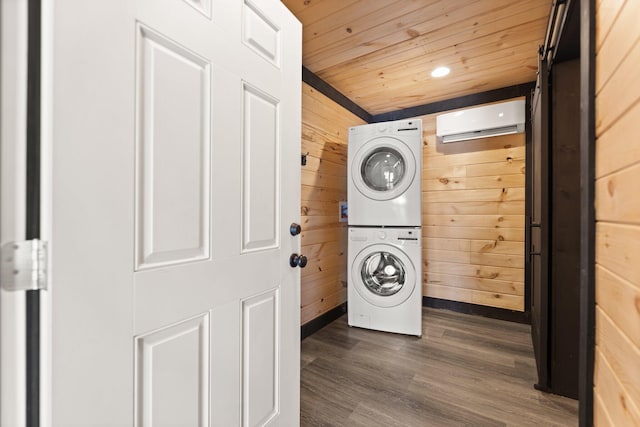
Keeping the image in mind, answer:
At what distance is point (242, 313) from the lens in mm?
998

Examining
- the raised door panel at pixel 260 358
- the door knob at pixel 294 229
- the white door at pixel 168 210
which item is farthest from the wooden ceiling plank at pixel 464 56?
the raised door panel at pixel 260 358

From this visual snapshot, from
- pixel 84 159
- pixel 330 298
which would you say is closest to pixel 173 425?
pixel 84 159

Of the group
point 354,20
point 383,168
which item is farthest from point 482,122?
point 354,20

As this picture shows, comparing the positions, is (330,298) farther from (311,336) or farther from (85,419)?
(85,419)

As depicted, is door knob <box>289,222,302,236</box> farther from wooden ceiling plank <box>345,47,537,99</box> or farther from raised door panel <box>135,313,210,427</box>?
wooden ceiling plank <box>345,47,537,99</box>

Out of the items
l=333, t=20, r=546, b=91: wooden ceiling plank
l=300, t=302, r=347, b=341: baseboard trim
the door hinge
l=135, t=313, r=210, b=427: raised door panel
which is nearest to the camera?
the door hinge

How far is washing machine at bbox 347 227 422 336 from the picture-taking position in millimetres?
Result: 2434

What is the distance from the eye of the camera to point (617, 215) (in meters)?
0.69

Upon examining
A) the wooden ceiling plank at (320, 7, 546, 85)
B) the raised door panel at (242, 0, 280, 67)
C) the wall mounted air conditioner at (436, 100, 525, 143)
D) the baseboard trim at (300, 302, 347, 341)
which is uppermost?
the wooden ceiling plank at (320, 7, 546, 85)

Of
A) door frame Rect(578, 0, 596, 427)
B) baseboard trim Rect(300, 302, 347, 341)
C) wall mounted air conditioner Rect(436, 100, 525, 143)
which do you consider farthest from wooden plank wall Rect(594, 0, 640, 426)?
wall mounted air conditioner Rect(436, 100, 525, 143)

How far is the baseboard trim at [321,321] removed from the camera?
243cm

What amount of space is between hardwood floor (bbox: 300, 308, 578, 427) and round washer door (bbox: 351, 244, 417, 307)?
32 centimetres

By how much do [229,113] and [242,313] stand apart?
673 mm

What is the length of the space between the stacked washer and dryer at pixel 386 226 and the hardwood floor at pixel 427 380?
0.69 ft
